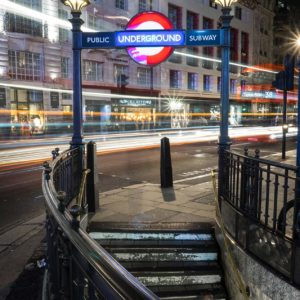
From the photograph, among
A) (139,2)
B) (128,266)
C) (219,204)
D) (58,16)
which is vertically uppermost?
(139,2)

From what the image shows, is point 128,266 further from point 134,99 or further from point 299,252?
point 134,99

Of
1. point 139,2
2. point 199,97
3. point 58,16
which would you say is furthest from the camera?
point 199,97

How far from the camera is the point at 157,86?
4219 cm

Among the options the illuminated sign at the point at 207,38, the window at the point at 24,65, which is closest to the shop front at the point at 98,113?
the window at the point at 24,65

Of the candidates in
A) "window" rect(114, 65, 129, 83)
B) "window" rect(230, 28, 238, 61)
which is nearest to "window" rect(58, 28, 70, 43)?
"window" rect(114, 65, 129, 83)

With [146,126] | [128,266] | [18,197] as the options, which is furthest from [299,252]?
[146,126]

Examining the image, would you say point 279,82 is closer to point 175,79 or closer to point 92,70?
point 92,70

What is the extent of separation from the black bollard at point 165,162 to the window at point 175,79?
35.0 meters

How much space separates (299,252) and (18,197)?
7.90 meters

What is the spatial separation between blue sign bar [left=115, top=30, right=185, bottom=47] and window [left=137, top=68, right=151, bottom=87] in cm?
3373

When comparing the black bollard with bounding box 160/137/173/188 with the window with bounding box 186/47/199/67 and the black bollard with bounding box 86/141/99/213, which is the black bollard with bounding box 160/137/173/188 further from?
the window with bounding box 186/47/199/67

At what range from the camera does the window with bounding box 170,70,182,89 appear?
44.4 m

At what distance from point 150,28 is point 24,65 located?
26010 mm

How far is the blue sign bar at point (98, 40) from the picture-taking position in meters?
7.33
